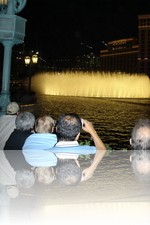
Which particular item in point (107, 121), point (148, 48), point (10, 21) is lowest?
point (107, 121)

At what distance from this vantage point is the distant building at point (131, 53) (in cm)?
15350

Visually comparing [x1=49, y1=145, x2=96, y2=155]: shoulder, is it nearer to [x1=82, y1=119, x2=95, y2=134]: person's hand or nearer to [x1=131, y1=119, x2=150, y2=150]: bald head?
[x1=82, y1=119, x2=95, y2=134]: person's hand

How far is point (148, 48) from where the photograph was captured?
6161 inches

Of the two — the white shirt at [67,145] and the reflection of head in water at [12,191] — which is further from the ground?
→ the white shirt at [67,145]

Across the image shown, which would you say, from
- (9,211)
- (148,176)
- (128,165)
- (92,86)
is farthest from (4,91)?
(92,86)

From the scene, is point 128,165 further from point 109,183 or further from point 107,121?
point 107,121

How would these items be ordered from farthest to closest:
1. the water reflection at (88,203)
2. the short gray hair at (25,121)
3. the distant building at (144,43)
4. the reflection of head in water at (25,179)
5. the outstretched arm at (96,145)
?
the distant building at (144,43) < the short gray hair at (25,121) < the outstretched arm at (96,145) < the reflection of head in water at (25,179) < the water reflection at (88,203)

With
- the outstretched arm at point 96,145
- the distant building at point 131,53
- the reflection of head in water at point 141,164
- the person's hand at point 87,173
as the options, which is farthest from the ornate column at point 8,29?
the distant building at point 131,53

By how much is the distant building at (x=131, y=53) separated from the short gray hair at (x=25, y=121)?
14678cm

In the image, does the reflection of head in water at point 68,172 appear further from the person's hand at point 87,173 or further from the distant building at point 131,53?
the distant building at point 131,53

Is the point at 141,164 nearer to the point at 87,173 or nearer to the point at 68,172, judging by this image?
the point at 87,173

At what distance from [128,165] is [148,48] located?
15660cm

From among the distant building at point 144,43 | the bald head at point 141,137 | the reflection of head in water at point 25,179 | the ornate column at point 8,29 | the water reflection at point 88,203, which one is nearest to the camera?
the water reflection at point 88,203

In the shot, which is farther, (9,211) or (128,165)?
(128,165)
